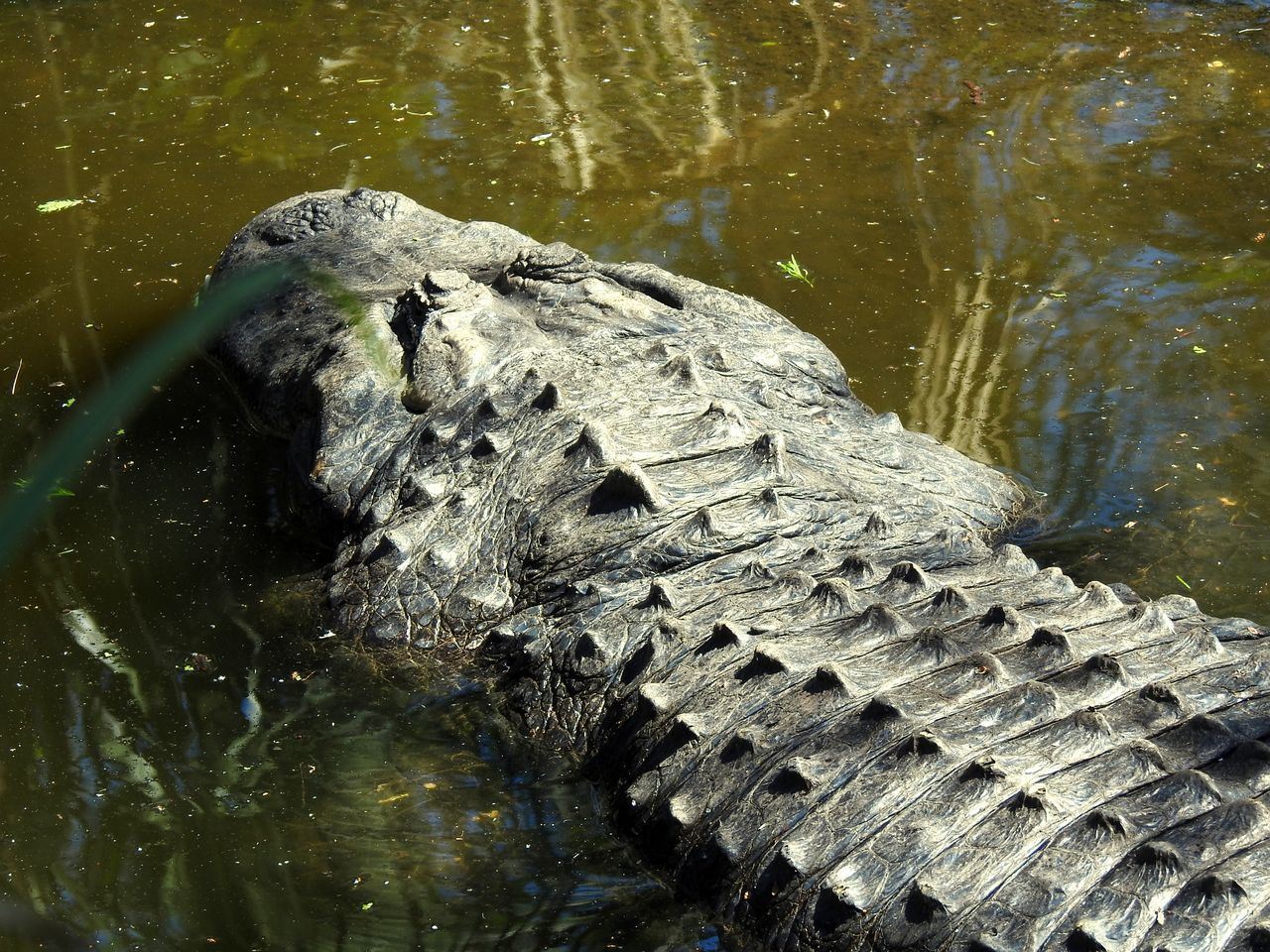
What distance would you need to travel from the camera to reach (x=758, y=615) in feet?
12.9

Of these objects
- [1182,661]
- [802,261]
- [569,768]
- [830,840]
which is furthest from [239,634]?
[802,261]

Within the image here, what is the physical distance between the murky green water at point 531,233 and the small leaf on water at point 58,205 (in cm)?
7

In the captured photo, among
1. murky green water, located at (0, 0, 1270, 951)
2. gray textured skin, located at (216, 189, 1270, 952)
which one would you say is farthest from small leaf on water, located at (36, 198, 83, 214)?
gray textured skin, located at (216, 189, 1270, 952)

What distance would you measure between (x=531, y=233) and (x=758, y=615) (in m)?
4.22

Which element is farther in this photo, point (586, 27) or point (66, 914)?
point (586, 27)

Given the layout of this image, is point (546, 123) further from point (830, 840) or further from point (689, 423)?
point (830, 840)

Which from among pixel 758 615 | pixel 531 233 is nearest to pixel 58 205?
pixel 531 233

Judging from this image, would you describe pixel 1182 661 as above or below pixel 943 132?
above

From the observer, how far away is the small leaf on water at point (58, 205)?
8008mm

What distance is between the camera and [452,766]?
406cm

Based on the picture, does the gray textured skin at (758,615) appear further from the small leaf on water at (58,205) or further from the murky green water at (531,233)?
the small leaf on water at (58,205)

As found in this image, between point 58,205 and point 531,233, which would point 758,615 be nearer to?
point 531,233

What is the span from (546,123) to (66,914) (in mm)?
6525

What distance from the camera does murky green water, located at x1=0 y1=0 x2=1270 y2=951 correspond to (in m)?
3.75
